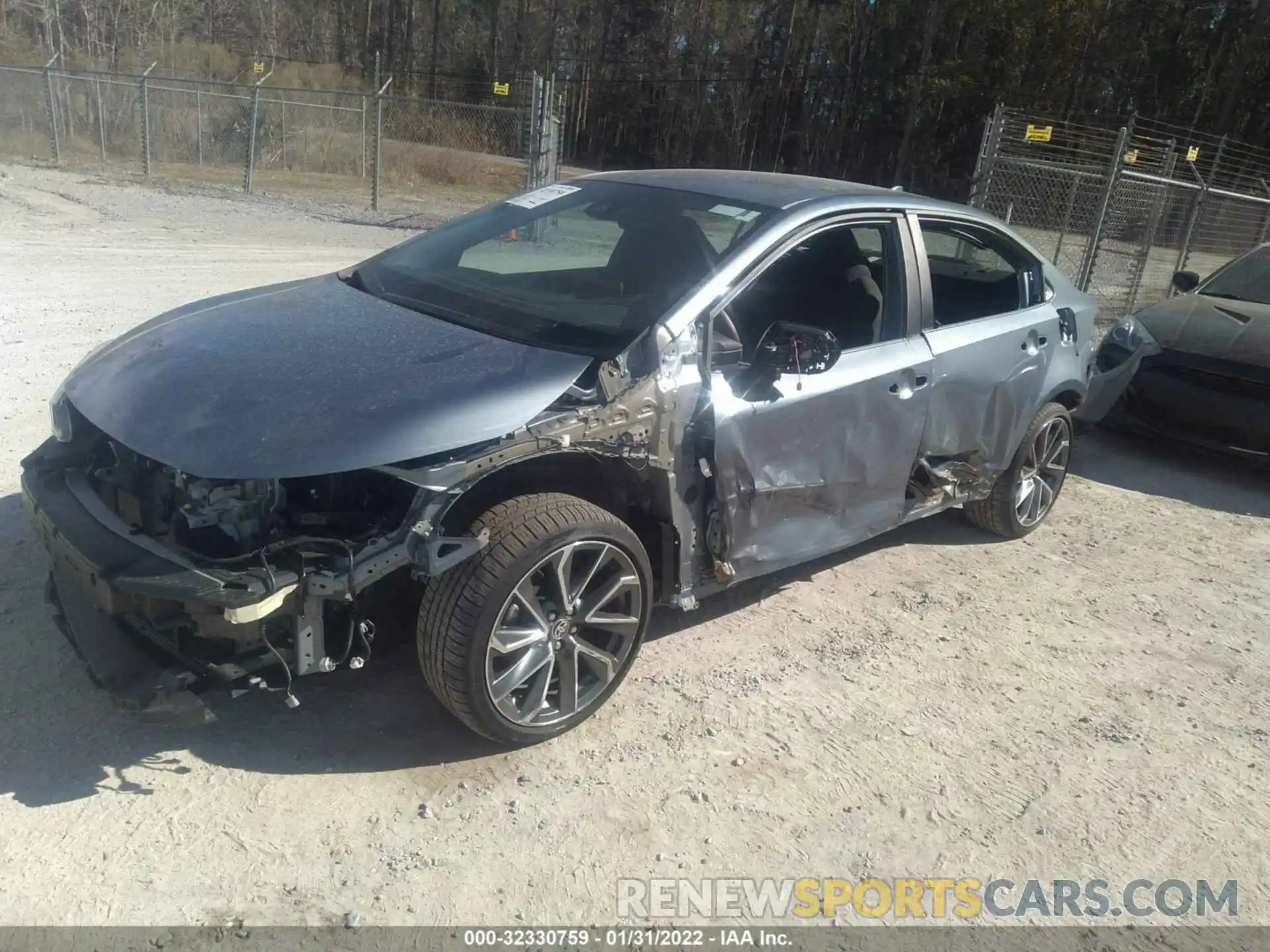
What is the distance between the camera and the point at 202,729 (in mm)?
3211

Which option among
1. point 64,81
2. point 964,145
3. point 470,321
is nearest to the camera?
point 470,321

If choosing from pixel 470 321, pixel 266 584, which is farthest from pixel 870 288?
pixel 266 584

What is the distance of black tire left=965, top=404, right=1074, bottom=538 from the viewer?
5.18 meters

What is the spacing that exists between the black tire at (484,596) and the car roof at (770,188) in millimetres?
1643

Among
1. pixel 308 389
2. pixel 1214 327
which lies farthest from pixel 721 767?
pixel 1214 327

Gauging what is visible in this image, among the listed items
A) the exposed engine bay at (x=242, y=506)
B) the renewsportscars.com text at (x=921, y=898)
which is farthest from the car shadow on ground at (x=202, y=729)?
the renewsportscars.com text at (x=921, y=898)

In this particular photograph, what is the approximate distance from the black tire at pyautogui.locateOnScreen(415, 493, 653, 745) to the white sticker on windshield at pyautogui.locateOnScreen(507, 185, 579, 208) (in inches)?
71.0

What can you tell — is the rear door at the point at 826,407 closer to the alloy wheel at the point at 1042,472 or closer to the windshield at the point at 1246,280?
the alloy wheel at the point at 1042,472

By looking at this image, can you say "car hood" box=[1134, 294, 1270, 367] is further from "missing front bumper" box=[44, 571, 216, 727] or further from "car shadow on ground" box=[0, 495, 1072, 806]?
"missing front bumper" box=[44, 571, 216, 727]

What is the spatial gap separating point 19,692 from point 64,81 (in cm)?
2376

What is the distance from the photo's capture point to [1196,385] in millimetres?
6863

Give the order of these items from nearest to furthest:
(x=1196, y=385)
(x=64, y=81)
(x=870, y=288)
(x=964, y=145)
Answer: (x=870, y=288) < (x=1196, y=385) < (x=64, y=81) < (x=964, y=145)

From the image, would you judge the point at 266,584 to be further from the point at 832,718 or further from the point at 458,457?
the point at 832,718

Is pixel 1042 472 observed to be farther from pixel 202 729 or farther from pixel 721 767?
pixel 202 729
